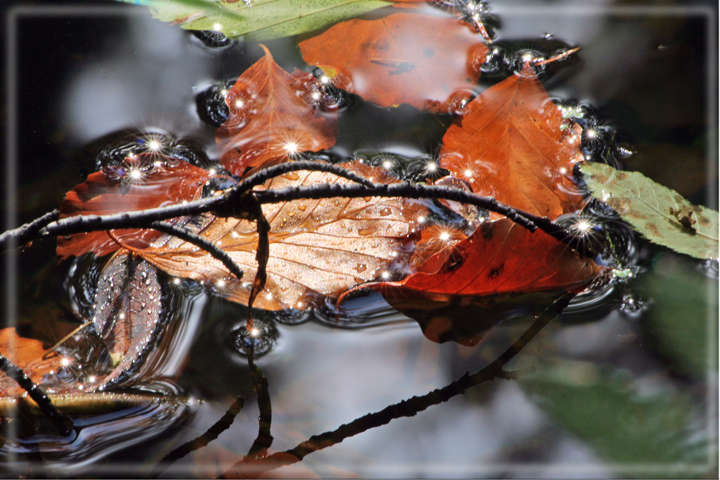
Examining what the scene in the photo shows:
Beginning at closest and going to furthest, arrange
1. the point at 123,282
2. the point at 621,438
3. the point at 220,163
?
the point at 621,438
the point at 123,282
the point at 220,163

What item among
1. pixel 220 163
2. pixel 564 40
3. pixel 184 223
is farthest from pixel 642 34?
pixel 184 223

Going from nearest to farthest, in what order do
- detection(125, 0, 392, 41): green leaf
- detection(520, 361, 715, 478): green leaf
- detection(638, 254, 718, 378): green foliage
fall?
1. detection(520, 361, 715, 478): green leaf
2. detection(638, 254, 718, 378): green foliage
3. detection(125, 0, 392, 41): green leaf

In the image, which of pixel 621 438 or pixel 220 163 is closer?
pixel 621 438

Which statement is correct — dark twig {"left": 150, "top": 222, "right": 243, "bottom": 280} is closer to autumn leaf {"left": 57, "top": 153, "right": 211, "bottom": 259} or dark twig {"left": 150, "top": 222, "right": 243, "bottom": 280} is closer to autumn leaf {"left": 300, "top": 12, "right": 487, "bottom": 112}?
autumn leaf {"left": 57, "top": 153, "right": 211, "bottom": 259}

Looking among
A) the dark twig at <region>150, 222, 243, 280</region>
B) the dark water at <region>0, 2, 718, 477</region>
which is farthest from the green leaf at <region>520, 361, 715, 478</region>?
the dark twig at <region>150, 222, 243, 280</region>

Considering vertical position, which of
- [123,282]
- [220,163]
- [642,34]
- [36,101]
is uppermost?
[36,101]

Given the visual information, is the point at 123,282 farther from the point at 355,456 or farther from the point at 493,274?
the point at 493,274

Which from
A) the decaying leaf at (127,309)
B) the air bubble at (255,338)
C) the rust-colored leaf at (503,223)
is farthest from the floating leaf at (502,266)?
the decaying leaf at (127,309)
